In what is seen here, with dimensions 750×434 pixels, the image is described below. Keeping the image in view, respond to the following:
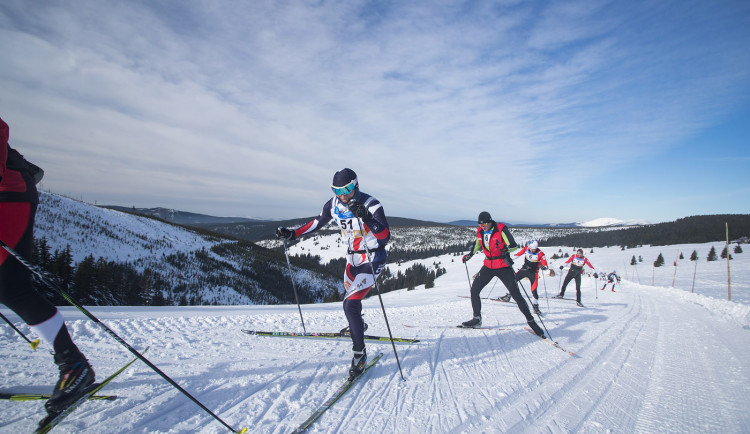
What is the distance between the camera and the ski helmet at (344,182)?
3.65 m

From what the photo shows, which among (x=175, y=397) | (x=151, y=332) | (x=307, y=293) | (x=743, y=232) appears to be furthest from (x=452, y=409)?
(x=743, y=232)

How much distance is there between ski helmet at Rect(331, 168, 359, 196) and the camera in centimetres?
365

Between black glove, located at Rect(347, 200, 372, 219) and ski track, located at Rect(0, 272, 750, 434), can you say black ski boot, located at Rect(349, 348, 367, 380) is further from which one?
black glove, located at Rect(347, 200, 372, 219)

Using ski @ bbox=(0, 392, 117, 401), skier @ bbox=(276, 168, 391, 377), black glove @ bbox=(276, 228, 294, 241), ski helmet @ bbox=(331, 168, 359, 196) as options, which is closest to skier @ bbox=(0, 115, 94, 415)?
ski @ bbox=(0, 392, 117, 401)

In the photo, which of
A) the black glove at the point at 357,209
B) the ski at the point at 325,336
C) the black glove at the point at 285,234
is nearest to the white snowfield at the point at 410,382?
the ski at the point at 325,336

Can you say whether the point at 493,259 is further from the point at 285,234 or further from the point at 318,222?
the point at 285,234

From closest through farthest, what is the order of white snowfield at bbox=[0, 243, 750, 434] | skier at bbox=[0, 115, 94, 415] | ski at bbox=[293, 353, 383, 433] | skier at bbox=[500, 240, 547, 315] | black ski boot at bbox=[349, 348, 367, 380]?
skier at bbox=[0, 115, 94, 415] → ski at bbox=[293, 353, 383, 433] → white snowfield at bbox=[0, 243, 750, 434] → black ski boot at bbox=[349, 348, 367, 380] → skier at bbox=[500, 240, 547, 315]

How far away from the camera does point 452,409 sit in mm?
2838

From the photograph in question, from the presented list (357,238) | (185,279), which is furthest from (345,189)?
(185,279)

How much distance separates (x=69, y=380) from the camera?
242cm

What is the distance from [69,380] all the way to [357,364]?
103 inches

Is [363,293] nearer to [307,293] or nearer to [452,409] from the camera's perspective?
[452,409]

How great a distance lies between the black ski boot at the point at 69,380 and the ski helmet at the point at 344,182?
9.51 ft

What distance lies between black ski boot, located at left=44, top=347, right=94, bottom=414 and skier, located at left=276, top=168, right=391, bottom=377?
2439mm
